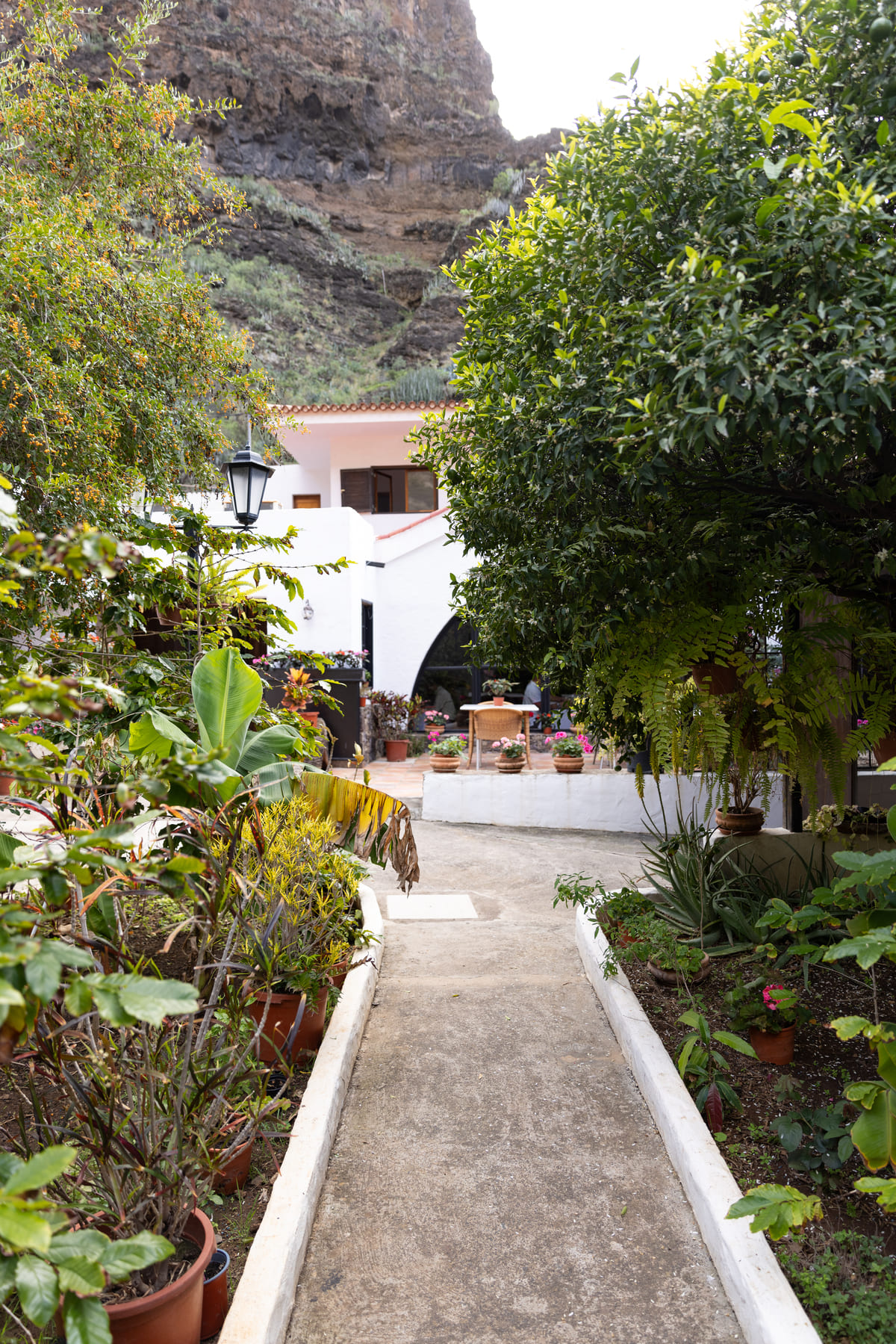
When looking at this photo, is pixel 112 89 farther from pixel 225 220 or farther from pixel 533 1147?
pixel 225 220

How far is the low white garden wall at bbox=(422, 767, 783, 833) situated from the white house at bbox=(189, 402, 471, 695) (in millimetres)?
2857

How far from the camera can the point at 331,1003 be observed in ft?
14.4

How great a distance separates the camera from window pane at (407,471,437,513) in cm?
1959

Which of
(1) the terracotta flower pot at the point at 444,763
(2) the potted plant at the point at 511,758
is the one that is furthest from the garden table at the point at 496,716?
(1) the terracotta flower pot at the point at 444,763

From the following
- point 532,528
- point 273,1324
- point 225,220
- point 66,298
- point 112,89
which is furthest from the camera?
point 225,220

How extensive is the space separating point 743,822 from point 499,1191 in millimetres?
3491

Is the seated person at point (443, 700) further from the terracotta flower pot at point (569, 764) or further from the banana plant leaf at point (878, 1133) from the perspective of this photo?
the banana plant leaf at point (878, 1133)

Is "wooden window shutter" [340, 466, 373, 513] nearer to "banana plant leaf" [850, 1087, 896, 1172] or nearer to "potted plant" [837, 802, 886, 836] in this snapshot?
"potted plant" [837, 802, 886, 836]

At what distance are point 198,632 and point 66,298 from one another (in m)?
4.30

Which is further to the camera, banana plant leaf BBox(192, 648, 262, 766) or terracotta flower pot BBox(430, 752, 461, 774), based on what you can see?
terracotta flower pot BBox(430, 752, 461, 774)

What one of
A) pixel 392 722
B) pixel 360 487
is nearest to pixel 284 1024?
pixel 392 722

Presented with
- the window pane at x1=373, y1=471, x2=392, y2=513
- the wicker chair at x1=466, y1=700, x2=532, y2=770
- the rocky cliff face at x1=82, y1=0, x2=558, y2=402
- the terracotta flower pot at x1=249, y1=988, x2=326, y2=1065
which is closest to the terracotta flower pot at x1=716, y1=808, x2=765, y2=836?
the terracotta flower pot at x1=249, y1=988, x2=326, y2=1065

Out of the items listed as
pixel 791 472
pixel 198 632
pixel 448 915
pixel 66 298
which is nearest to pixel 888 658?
pixel 791 472

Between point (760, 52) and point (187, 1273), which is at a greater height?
point (760, 52)
